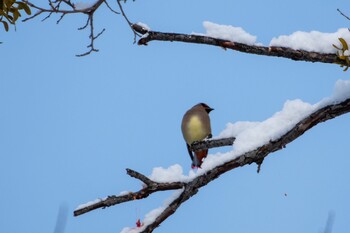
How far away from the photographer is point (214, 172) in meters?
2.46

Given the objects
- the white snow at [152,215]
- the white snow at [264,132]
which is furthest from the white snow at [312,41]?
the white snow at [152,215]

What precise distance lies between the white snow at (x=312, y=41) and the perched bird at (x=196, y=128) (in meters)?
3.55

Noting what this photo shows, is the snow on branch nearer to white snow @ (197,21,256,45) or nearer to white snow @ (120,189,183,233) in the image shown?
white snow @ (120,189,183,233)

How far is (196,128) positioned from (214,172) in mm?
3769

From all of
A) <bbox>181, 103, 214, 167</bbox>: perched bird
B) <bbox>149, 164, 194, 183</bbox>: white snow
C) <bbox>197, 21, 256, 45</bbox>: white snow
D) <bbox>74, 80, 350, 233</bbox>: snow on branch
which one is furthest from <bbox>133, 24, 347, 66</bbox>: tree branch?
<bbox>181, 103, 214, 167</bbox>: perched bird

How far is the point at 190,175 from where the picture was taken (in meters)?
2.52

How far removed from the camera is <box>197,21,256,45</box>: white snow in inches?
105

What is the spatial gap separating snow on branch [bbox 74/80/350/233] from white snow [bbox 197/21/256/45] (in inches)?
14.7

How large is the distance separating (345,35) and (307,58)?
204mm

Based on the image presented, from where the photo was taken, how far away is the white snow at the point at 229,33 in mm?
2666

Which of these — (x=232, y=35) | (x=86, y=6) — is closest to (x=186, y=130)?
(x=86, y=6)

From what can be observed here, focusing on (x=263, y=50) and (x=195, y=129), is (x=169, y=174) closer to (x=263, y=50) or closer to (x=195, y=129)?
(x=263, y=50)

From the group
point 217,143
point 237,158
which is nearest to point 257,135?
point 237,158

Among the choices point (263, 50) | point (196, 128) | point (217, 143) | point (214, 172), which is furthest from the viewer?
point (196, 128)
